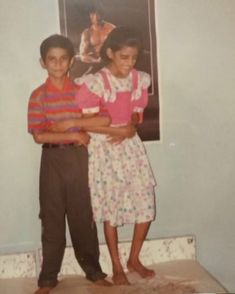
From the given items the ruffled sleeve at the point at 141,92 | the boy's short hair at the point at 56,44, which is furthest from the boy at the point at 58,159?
the ruffled sleeve at the point at 141,92

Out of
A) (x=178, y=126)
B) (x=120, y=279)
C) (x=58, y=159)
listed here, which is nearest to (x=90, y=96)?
(x=58, y=159)

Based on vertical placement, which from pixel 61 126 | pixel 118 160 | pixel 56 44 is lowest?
pixel 118 160

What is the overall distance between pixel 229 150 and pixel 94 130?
45 cm

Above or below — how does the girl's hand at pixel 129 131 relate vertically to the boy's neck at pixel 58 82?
below

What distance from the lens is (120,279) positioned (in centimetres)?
136

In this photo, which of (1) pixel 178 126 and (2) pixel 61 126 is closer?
(2) pixel 61 126

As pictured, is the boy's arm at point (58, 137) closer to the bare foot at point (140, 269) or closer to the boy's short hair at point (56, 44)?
the boy's short hair at point (56, 44)

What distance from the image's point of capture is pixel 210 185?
4.94ft

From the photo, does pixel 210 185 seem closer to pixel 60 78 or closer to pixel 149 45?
pixel 149 45

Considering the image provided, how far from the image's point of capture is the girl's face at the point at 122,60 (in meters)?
1.29

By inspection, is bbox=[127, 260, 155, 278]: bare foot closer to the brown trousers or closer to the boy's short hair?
the brown trousers

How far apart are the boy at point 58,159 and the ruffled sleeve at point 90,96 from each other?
0.02 meters

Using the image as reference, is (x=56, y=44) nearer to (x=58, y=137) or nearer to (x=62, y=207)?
(x=58, y=137)

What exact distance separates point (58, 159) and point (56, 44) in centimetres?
31
